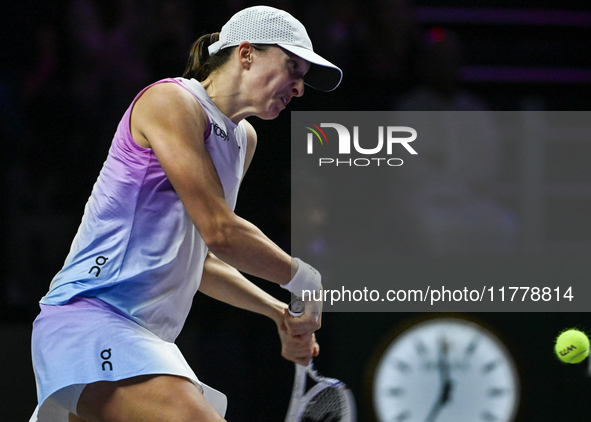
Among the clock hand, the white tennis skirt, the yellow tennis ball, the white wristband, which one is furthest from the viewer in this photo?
the clock hand

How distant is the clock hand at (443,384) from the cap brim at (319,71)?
1.99 meters

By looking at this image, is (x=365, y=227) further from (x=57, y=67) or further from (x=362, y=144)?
(x=57, y=67)

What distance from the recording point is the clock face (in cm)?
378

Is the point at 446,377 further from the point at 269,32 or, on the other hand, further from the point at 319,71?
the point at 269,32

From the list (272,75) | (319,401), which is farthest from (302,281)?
(319,401)

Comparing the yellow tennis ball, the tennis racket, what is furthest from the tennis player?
the yellow tennis ball

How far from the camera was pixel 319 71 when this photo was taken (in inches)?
85.8

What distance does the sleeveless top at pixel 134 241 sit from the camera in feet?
6.12

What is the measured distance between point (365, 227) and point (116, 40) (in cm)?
167

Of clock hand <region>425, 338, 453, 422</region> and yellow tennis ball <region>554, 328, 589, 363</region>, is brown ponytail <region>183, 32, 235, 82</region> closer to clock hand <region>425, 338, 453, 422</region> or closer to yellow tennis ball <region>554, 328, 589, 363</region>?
yellow tennis ball <region>554, 328, 589, 363</region>

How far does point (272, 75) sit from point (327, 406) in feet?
4.00

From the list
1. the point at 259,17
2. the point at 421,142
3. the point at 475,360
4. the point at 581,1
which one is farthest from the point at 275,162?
the point at 581,1

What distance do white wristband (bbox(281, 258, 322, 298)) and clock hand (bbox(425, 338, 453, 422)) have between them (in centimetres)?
195

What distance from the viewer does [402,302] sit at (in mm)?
3752
